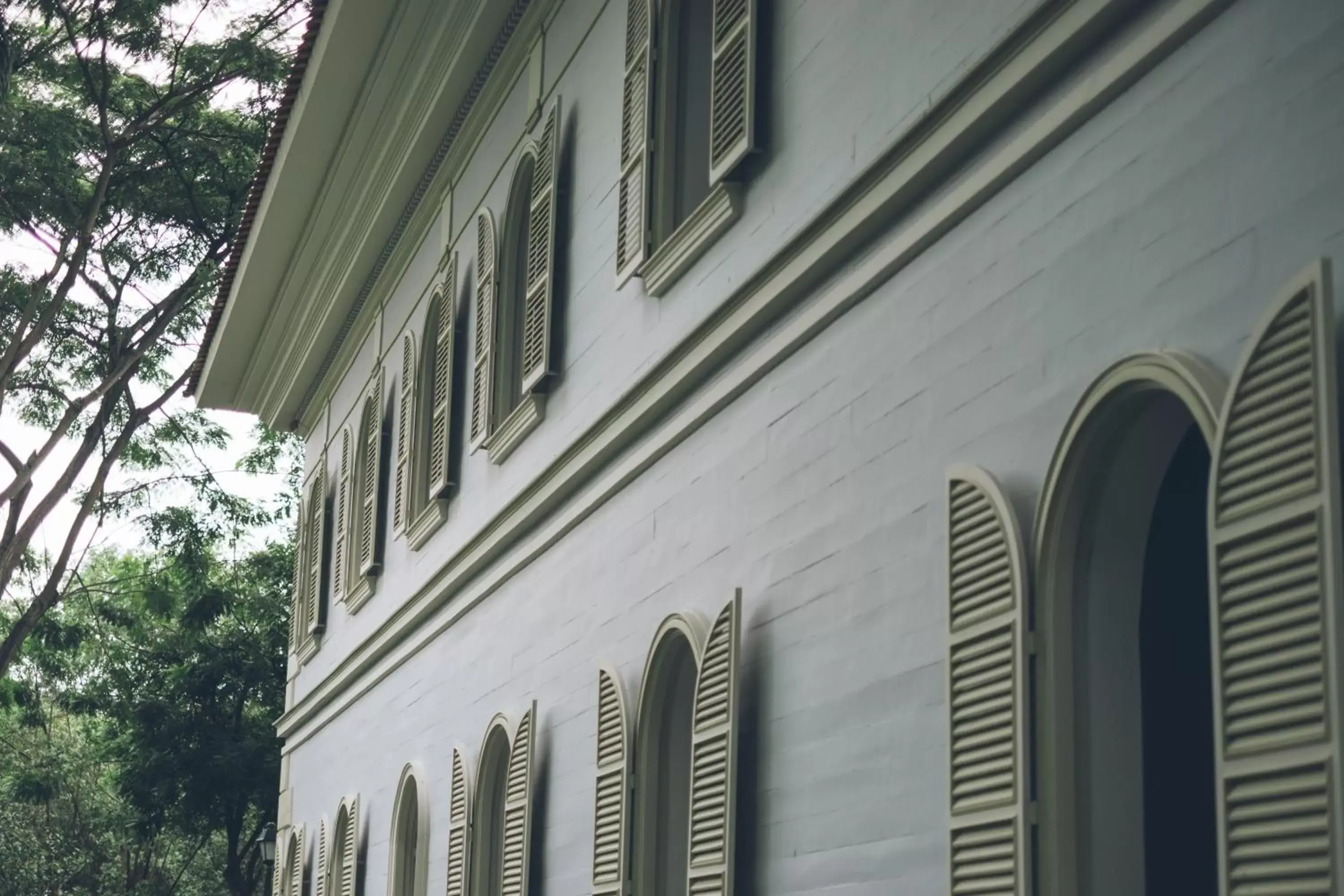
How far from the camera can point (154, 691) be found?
34.2m

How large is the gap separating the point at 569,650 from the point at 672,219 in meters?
2.39

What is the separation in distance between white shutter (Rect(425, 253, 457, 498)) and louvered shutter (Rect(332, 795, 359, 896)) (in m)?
3.43

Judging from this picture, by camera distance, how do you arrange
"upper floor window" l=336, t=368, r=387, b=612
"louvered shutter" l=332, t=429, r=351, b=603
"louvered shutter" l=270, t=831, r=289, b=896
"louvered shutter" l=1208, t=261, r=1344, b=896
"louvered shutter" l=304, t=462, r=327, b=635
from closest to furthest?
"louvered shutter" l=1208, t=261, r=1344, b=896, "upper floor window" l=336, t=368, r=387, b=612, "louvered shutter" l=332, t=429, r=351, b=603, "louvered shutter" l=304, t=462, r=327, b=635, "louvered shutter" l=270, t=831, r=289, b=896

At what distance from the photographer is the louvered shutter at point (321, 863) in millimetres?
16484

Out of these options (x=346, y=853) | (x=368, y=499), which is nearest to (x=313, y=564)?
(x=368, y=499)

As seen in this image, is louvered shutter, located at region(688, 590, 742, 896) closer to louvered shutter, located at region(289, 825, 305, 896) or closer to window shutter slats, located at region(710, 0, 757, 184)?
window shutter slats, located at region(710, 0, 757, 184)

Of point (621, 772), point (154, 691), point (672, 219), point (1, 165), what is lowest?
point (621, 772)

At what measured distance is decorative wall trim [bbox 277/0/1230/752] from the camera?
5.18 metres

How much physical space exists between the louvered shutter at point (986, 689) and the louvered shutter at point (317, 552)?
45.4ft

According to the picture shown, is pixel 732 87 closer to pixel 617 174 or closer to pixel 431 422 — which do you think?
pixel 617 174

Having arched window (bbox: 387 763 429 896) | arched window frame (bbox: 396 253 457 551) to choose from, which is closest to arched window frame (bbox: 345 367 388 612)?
arched window frame (bbox: 396 253 457 551)

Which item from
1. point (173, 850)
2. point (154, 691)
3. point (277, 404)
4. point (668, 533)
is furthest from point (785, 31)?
point (173, 850)

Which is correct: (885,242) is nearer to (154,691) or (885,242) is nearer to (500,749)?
(500,749)

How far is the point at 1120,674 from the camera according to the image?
503 cm
